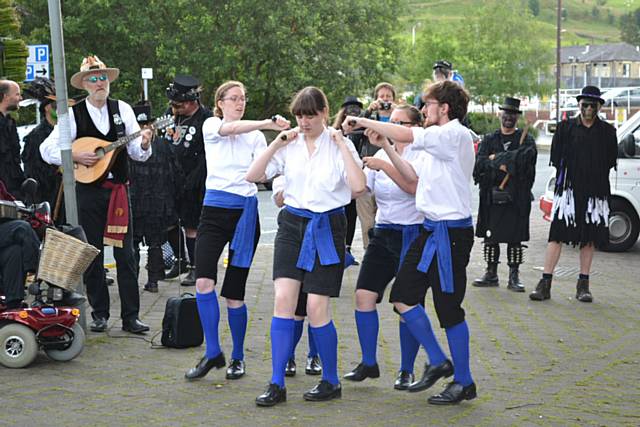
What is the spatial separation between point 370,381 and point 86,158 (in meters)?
2.91

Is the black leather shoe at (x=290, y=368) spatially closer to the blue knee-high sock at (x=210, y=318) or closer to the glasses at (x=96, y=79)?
the blue knee-high sock at (x=210, y=318)

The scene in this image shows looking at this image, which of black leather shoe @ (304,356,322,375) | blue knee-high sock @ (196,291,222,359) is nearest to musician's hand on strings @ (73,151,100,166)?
blue knee-high sock @ (196,291,222,359)

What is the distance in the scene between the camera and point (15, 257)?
8.02 m

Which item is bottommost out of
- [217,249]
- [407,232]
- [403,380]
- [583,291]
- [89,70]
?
[583,291]

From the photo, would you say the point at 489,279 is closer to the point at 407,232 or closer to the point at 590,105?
the point at 590,105

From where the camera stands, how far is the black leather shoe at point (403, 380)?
7.27m

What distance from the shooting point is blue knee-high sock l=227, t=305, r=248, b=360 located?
757 cm

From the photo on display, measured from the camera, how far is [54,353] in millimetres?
8008

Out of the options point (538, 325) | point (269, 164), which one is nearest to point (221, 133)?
point (269, 164)

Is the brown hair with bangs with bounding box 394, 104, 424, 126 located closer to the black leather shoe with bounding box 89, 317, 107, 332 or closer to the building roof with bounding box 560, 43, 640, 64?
the black leather shoe with bounding box 89, 317, 107, 332

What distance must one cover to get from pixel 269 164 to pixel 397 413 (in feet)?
5.57

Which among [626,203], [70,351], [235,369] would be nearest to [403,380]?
[235,369]

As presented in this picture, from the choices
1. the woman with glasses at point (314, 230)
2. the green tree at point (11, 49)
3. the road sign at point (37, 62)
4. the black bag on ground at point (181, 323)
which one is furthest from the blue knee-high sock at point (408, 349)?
the road sign at point (37, 62)

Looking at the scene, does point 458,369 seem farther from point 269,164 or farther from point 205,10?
point 205,10
